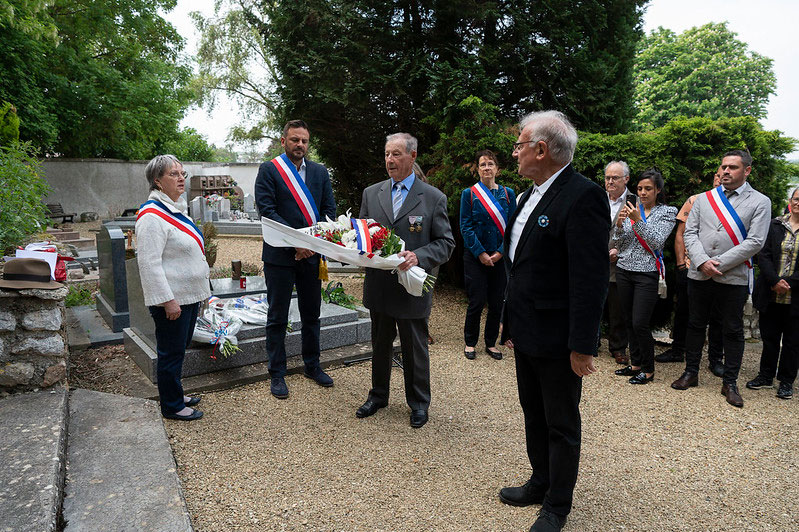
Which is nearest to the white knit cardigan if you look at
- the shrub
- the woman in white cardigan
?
the woman in white cardigan

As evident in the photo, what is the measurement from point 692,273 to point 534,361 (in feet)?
9.76

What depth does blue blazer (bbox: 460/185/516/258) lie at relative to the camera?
553 cm

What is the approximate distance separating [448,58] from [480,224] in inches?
144

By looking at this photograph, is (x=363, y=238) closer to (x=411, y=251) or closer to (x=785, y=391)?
(x=411, y=251)

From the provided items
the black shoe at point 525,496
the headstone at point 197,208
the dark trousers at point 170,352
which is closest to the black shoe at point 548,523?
the black shoe at point 525,496

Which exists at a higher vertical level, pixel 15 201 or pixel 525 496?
pixel 15 201

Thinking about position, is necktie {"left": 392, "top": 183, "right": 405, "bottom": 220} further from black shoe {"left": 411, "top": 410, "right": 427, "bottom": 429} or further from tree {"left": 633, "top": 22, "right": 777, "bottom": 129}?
tree {"left": 633, "top": 22, "right": 777, "bottom": 129}

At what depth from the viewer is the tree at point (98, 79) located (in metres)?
15.9

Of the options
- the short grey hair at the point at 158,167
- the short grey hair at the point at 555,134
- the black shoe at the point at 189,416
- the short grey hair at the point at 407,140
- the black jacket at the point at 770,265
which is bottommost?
the black shoe at the point at 189,416

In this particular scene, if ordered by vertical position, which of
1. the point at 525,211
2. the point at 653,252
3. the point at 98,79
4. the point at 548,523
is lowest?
the point at 548,523

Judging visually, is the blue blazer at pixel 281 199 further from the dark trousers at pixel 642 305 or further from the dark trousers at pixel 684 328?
the dark trousers at pixel 684 328

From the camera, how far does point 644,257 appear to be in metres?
4.93

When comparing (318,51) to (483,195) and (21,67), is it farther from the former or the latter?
(21,67)

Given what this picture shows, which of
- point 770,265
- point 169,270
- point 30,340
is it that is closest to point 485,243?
point 770,265
